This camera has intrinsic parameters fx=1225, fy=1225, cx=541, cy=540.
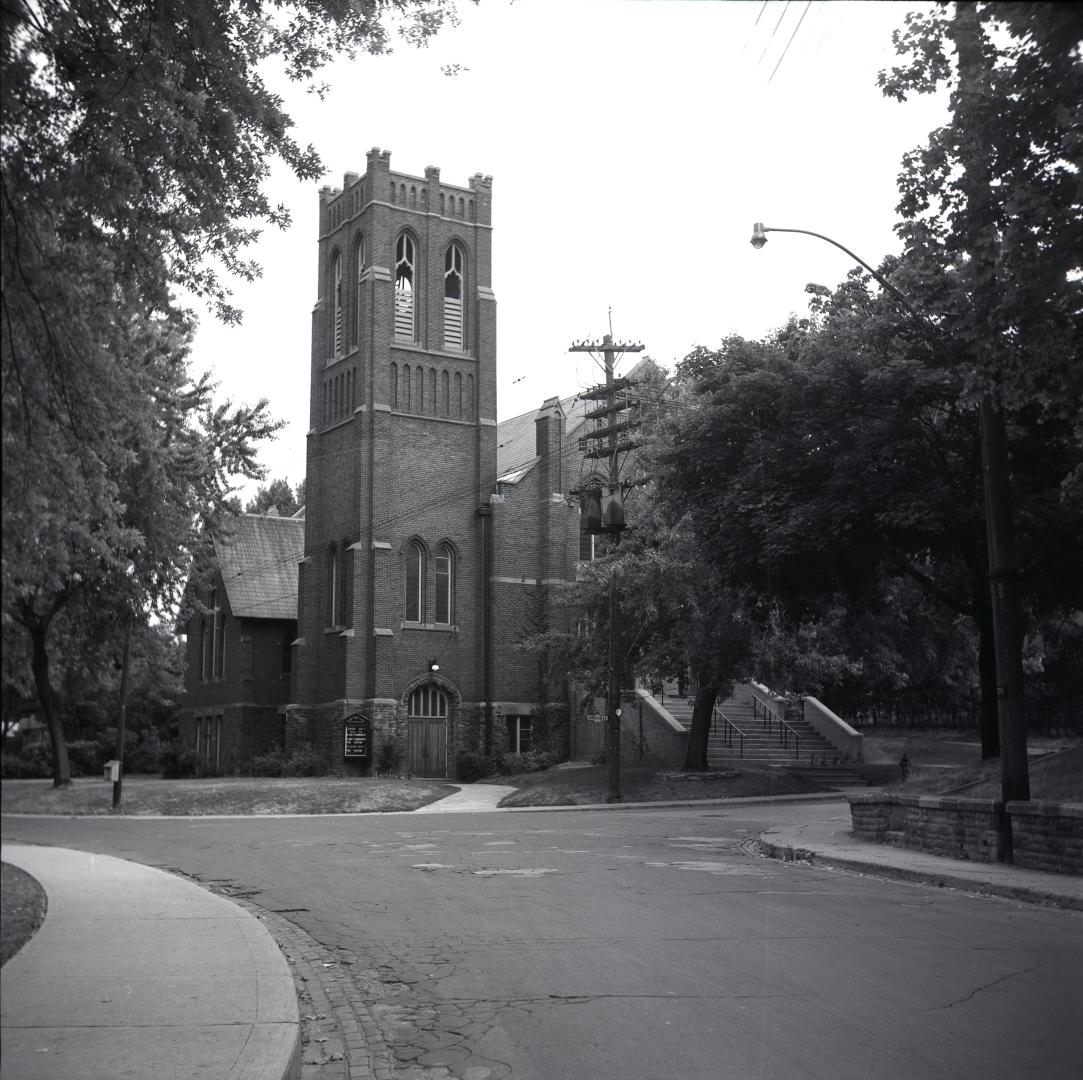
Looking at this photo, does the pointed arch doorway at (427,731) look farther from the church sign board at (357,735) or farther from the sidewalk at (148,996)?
the sidewalk at (148,996)

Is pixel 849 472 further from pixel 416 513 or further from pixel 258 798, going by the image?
pixel 416 513

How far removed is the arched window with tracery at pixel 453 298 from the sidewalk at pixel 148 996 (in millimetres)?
33932

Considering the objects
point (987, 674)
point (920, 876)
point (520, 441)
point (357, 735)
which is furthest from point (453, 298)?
point (920, 876)

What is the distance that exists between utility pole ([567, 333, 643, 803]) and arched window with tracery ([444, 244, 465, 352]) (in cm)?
433

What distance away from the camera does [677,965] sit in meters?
8.50

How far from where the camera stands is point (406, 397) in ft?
140

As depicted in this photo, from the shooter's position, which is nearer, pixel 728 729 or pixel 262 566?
pixel 728 729

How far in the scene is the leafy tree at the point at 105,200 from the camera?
5016mm

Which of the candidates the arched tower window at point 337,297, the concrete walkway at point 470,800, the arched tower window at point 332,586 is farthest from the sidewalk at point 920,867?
the arched tower window at point 337,297

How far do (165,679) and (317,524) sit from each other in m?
8.30

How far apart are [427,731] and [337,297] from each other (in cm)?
1646

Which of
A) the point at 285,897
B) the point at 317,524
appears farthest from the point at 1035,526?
the point at 317,524

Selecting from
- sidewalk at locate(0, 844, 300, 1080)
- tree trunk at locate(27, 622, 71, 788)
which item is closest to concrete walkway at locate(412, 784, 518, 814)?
sidewalk at locate(0, 844, 300, 1080)

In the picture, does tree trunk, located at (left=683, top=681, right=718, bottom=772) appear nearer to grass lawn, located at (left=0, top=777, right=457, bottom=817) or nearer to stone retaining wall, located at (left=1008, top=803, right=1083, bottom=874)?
grass lawn, located at (left=0, top=777, right=457, bottom=817)
